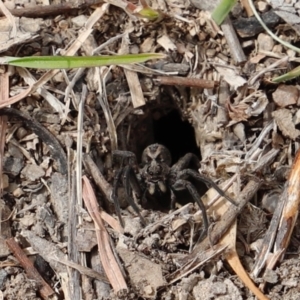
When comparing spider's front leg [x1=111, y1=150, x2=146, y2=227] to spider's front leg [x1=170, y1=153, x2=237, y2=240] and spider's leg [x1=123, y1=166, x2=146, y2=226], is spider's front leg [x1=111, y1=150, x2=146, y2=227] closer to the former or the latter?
spider's leg [x1=123, y1=166, x2=146, y2=226]

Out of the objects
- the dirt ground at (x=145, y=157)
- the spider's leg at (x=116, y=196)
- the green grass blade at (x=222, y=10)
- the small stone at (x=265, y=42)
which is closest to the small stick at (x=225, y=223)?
the dirt ground at (x=145, y=157)

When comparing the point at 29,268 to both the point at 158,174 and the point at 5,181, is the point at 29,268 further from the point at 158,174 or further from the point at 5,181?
the point at 158,174

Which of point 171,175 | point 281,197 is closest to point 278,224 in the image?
point 281,197

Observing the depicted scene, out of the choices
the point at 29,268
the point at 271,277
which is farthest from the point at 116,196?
the point at 271,277

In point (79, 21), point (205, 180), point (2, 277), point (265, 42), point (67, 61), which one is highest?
point (79, 21)

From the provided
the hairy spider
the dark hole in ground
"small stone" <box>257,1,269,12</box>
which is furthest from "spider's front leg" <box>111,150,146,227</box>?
"small stone" <box>257,1,269,12</box>

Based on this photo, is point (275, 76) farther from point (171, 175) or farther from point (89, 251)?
point (89, 251)

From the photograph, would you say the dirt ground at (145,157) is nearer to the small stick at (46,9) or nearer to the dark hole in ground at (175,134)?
the small stick at (46,9)
